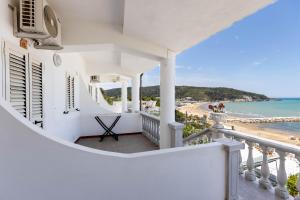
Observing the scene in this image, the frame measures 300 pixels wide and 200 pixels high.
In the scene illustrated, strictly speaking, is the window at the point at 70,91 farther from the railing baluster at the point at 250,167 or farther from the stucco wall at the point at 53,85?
the railing baluster at the point at 250,167

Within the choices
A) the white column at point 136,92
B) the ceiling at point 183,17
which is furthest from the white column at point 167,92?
the white column at point 136,92

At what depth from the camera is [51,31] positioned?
2.26 m

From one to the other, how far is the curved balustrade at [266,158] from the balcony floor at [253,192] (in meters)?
0.06

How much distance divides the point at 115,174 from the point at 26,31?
74.6 inches

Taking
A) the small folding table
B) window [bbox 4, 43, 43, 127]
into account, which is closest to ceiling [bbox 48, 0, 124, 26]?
window [bbox 4, 43, 43, 127]

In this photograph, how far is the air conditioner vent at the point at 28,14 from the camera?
73.7 inches

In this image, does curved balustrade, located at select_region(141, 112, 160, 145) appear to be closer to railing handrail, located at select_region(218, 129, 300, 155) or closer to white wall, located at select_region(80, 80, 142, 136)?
white wall, located at select_region(80, 80, 142, 136)

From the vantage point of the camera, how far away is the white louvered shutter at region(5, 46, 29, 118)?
1.89 meters

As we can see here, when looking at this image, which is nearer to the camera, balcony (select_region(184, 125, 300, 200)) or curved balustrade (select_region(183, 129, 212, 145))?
balcony (select_region(184, 125, 300, 200))

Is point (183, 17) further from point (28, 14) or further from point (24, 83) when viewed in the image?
point (24, 83)

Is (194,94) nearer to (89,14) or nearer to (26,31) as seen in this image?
(89,14)

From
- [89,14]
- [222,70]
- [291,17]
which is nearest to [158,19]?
[89,14]

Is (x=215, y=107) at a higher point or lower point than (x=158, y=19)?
lower

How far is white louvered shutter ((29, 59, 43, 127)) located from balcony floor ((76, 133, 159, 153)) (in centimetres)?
231
